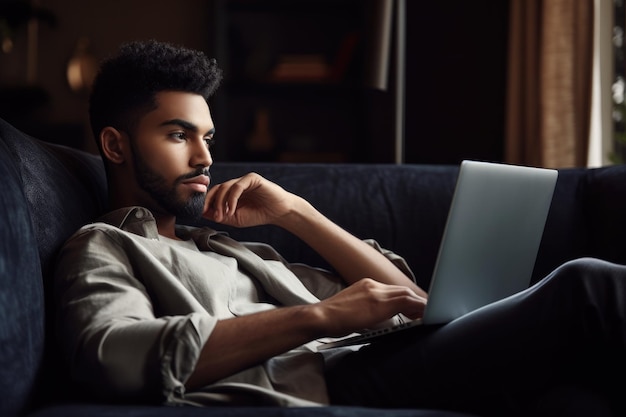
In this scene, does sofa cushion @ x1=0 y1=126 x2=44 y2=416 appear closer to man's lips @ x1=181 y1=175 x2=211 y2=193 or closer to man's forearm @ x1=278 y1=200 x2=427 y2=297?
man's lips @ x1=181 y1=175 x2=211 y2=193

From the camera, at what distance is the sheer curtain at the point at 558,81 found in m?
3.55

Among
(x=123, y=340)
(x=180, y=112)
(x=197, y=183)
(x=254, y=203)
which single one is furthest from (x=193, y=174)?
(x=123, y=340)

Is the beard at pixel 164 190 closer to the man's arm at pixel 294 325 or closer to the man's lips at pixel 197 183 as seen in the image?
the man's lips at pixel 197 183

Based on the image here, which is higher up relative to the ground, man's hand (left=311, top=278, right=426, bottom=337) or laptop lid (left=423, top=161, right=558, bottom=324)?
laptop lid (left=423, top=161, right=558, bottom=324)

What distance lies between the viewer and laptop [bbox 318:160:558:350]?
1.21m

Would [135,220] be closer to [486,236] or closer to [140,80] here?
[140,80]

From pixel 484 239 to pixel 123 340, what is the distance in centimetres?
59

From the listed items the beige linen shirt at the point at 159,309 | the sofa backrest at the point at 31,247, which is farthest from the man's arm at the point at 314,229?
the sofa backrest at the point at 31,247

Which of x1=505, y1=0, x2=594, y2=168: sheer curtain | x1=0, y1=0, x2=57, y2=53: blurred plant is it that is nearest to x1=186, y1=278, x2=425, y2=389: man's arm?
x1=505, y1=0, x2=594, y2=168: sheer curtain

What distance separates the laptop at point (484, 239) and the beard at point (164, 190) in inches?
15.3

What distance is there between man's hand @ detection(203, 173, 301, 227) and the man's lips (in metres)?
0.11

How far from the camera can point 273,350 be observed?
1179 mm

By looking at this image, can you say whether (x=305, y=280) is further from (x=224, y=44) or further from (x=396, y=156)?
(x=224, y=44)

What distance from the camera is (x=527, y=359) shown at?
3.88 feet
